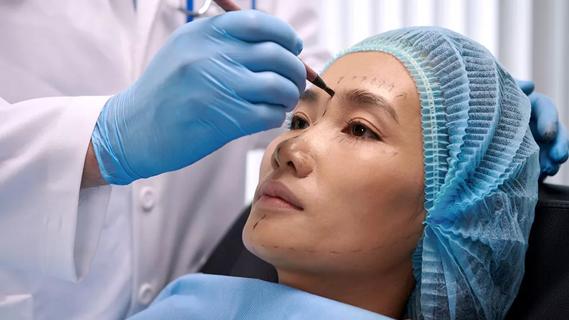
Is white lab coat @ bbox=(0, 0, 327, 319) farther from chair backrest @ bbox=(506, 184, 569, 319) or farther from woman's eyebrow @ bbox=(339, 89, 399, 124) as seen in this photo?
chair backrest @ bbox=(506, 184, 569, 319)

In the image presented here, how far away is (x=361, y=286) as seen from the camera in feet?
3.65

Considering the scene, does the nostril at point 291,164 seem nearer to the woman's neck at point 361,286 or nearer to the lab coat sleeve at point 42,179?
the woman's neck at point 361,286

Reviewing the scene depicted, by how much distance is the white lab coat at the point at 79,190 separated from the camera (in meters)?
1.05

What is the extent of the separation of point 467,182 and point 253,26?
449 mm

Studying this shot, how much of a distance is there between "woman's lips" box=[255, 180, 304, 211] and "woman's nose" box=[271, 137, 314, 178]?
3 centimetres

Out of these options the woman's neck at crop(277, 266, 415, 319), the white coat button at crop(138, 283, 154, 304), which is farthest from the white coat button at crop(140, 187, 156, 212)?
the woman's neck at crop(277, 266, 415, 319)

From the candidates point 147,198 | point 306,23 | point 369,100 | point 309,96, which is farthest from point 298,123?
point 306,23

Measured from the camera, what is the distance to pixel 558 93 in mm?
2303

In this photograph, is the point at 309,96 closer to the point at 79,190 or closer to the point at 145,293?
the point at 79,190

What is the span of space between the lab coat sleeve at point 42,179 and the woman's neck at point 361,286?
40cm

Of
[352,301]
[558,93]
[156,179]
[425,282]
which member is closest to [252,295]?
[352,301]

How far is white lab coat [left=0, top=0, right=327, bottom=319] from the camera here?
1.05 m

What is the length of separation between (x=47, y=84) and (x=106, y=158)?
1.08ft

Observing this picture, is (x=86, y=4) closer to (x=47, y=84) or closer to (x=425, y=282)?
(x=47, y=84)
